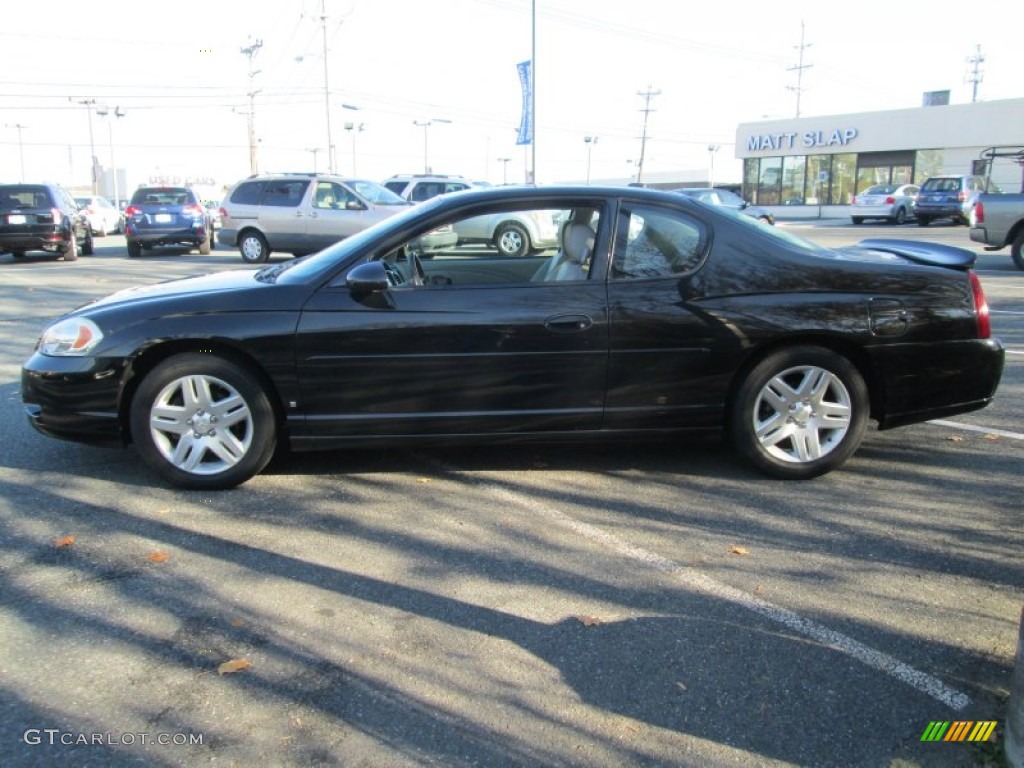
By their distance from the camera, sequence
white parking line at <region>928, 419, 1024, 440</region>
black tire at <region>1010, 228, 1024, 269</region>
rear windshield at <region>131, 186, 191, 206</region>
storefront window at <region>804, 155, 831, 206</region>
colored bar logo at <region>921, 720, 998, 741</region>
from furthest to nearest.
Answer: storefront window at <region>804, 155, 831, 206</region> → rear windshield at <region>131, 186, 191, 206</region> → black tire at <region>1010, 228, 1024, 269</region> → white parking line at <region>928, 419, 1024, 440</region> → colored bar logo at <region>921, 720, 998, 741</region>

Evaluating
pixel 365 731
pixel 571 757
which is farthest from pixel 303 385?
pixel 571 757

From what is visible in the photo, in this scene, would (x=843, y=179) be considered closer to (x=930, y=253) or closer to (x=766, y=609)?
(x=930, y=253)

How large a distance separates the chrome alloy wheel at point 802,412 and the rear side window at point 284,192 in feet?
44.0

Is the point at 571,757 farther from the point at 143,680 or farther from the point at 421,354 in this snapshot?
the point at 421,354

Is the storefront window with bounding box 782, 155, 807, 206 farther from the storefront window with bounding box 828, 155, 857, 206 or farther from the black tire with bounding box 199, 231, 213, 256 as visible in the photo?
the black tire with bounding box 199, 231, 213, 256

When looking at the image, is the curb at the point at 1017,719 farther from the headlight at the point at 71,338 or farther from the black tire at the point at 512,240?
the headlight at the point at 71,338

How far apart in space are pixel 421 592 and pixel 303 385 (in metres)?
1.47

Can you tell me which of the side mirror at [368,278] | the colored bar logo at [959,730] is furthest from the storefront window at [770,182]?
the colored bar logo at [959,730]

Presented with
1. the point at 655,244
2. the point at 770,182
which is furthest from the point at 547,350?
the point at 770,182

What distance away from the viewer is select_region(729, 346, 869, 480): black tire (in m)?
4.48

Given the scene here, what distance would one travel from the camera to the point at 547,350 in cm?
433

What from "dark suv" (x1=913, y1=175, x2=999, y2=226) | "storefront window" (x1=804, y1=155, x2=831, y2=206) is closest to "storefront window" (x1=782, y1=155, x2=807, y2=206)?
"storefront window" (x1=804, y1=155, x2=831, y2=206)

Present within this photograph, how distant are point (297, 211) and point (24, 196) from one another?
578cm

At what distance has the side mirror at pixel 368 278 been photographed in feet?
13.8
